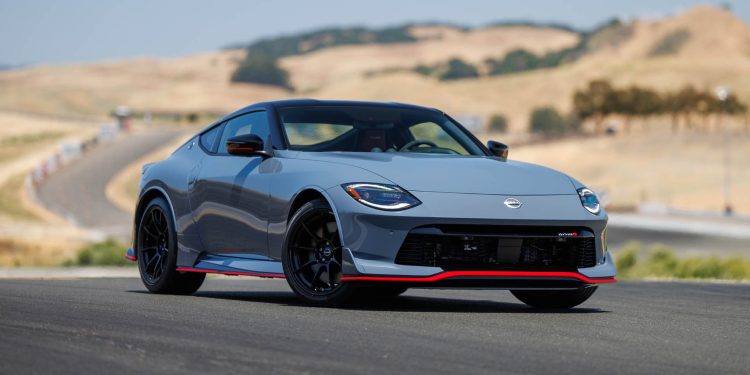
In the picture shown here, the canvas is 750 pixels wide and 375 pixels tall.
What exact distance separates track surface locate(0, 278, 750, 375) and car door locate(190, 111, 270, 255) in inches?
17.9

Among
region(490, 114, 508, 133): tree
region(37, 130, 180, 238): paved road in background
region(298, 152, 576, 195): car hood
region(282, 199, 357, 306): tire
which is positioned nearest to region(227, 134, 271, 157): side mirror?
region(298, 152, 576, 195): car hood

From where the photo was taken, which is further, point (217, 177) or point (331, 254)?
point (217, 177)

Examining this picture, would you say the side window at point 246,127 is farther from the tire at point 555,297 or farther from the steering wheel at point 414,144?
the tire at point 555,297

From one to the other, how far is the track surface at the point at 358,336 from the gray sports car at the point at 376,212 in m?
0.28

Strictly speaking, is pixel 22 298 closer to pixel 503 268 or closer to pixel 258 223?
pixel 258 223

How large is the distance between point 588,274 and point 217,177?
9.60 ft

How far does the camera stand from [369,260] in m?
8.73

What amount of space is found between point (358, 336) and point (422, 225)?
1.55 metres

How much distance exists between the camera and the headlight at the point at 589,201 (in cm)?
934

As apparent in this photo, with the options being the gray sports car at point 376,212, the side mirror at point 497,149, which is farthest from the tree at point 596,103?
the gray sports car at point 376,212

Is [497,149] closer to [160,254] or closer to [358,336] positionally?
[160,254]

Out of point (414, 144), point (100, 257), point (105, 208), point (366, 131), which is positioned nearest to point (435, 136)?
point (414, 144)

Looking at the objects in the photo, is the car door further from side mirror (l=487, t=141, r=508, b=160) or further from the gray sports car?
side mirror (l=487, t=141, r=508, b=160)

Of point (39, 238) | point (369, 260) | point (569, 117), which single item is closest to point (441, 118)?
point (369, 260)
